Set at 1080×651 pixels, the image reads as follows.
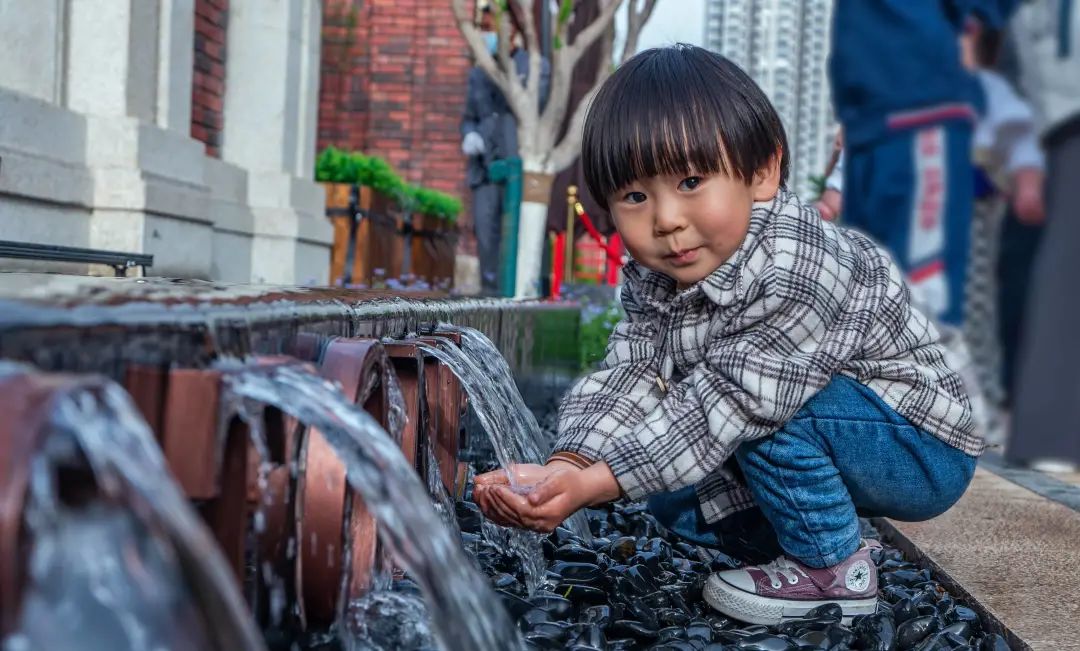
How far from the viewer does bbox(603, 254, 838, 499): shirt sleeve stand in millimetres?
1931

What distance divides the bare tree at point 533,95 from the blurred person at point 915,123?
22.9 ft

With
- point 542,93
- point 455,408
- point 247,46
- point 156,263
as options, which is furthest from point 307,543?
point 542,93

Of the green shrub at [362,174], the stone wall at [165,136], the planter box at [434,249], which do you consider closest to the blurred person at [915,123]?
the stone wall at [165,136]

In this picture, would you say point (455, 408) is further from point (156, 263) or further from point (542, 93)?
point (542, 93)

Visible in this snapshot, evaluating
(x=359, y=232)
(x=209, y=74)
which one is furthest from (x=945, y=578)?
(x=359, y=232)

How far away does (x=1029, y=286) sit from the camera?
54.5 inches

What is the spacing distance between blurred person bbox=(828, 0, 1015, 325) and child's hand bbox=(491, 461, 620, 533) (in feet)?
2.12

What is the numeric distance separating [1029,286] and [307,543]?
103 cm

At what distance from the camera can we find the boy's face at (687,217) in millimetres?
1913

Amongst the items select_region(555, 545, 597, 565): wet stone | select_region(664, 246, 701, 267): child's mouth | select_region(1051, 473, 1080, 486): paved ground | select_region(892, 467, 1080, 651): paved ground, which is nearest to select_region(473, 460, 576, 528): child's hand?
select_region(664, 246, 701, 267): child's mouth

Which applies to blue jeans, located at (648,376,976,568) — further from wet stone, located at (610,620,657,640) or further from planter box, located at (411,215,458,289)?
planter box, located at (411,215,458,289)

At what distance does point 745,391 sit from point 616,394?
12.4 inches

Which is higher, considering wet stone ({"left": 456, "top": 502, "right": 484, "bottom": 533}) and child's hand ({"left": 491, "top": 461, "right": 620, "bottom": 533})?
child's hand ({"left": 491, "top": 461, "right": 620, "bottom": 533})

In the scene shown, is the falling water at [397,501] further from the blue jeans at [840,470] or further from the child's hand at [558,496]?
the blue jeans at [840,470]
